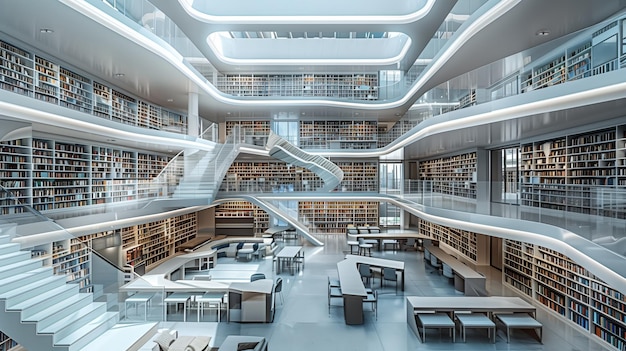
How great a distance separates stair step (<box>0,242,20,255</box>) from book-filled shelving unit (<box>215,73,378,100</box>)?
1476cm

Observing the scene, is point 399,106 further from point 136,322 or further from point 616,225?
point 136,322

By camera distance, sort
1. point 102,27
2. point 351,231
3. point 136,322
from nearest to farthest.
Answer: point 136,322, point 102,27, point 351,231

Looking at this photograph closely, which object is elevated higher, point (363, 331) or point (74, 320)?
point (74, 320)

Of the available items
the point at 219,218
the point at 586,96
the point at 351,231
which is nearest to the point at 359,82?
the point at 351,231

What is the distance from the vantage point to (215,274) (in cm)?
1148

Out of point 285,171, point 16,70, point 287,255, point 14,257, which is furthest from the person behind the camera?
point 285,171

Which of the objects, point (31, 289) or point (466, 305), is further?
point (466, 305)

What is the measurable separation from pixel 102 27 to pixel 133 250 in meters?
7.28

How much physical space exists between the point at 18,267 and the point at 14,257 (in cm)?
20

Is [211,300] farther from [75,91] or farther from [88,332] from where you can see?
[75,91]

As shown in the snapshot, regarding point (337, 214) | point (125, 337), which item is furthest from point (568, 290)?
point (337, 214)

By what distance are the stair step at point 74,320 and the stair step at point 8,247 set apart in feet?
4.20

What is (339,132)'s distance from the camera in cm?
1997

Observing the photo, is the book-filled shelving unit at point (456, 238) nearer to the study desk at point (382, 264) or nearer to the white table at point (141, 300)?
the study desk at point (382, 264)
